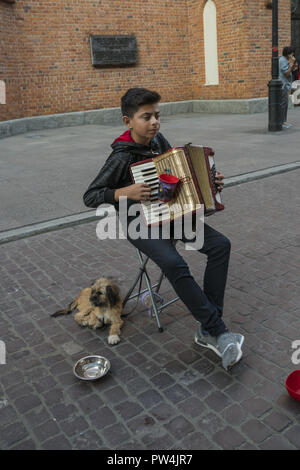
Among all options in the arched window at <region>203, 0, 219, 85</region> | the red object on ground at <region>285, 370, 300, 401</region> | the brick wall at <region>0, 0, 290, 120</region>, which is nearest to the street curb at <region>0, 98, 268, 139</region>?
the brick wall at <region>0, 0, 290, 120</region>

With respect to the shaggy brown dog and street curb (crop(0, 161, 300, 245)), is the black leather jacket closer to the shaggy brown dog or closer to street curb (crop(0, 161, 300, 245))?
the shaggy brown dog

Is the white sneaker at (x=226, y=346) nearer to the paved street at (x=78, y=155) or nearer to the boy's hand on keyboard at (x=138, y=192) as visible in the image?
the boy's hand on keyboard at (x=138, y=192)

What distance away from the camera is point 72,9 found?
1572cm

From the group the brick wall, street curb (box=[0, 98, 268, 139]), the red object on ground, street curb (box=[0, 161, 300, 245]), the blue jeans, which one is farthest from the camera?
street curb (box=[0, 98, 268, 139])

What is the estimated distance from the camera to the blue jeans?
3205mm

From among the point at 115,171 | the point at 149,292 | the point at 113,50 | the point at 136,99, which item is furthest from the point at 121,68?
the point at 149,292

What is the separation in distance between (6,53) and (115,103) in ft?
14.4

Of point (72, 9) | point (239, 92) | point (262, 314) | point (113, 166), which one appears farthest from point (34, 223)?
point (239, 92)

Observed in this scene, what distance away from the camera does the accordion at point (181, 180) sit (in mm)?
3250

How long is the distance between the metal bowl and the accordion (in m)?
1.03

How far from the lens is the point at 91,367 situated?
3250mm

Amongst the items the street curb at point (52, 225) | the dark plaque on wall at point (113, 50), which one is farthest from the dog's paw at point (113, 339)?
the dark plaque on wall at point (113, 50)

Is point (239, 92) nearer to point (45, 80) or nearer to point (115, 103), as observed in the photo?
point (115, 103)

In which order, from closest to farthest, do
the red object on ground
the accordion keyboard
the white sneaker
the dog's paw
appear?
the red object on ground
the white sneaker
the accordion keyboard
the dog's paw
